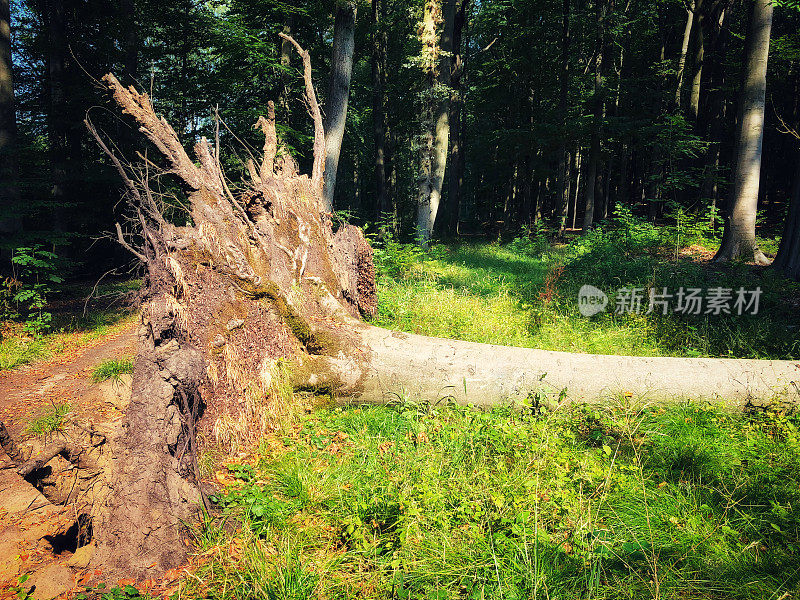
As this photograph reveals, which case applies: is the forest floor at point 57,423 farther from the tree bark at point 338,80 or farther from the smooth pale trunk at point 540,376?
the tree bark at point 338,80

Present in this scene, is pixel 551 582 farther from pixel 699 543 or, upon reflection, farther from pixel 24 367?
pixel 24 367

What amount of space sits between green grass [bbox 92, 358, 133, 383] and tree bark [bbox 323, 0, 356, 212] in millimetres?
4748

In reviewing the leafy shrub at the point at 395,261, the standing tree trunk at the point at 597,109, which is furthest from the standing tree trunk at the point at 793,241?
the standing tree trunk at the point at 597,109

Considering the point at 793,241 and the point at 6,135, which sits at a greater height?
the point at 6,135

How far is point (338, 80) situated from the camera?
8.66m

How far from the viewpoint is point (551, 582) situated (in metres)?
2.12

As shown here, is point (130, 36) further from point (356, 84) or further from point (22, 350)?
point (22, 350)

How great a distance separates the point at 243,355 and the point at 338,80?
23.9 feet

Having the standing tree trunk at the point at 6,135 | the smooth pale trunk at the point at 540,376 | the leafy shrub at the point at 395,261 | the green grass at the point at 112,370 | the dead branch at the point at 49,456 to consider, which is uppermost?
the standing tree trunk at the point at 6,135

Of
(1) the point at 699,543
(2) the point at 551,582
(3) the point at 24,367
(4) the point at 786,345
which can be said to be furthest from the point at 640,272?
(3) the point at 24,367

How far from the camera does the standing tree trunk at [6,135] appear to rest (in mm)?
7926

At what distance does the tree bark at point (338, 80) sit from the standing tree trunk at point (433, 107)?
9.27 ft

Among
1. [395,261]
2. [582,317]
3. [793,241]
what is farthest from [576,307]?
[793,241]

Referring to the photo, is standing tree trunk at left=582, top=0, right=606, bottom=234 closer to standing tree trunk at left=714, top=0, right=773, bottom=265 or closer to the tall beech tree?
standing tree trunk at left=714, top=0, right=773, bottom=265
